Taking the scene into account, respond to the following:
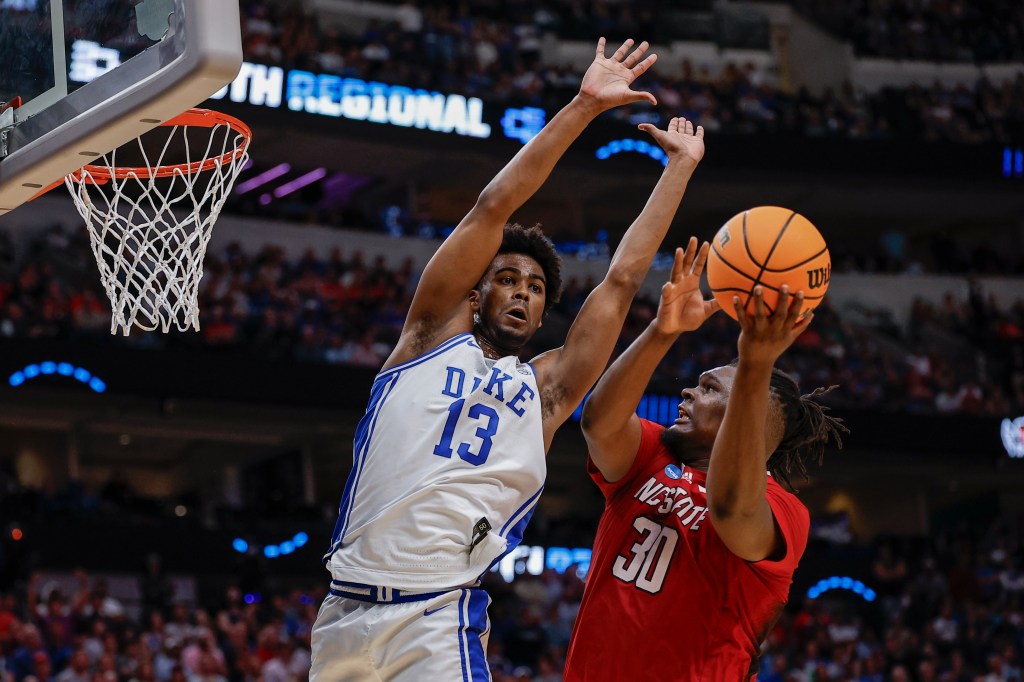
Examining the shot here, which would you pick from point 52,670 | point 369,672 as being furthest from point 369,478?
point 52,670

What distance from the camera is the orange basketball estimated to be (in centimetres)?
398

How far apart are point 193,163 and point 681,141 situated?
2263mm

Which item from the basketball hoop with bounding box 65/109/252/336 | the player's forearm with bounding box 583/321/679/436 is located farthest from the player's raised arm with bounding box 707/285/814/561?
the basketball hoop with bounding box 65/109/252/336

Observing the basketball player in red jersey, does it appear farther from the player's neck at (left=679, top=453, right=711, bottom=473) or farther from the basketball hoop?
the basketball hoop

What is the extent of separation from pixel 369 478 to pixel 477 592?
0.46m

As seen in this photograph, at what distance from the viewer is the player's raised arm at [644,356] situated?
14.0ft

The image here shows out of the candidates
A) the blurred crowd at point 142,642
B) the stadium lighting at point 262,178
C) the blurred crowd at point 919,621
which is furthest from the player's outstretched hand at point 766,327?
the stadium lighting at point 262,178

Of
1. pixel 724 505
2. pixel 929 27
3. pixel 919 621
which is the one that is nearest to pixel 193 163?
pixel 724 505

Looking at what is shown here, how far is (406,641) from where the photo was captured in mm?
3701

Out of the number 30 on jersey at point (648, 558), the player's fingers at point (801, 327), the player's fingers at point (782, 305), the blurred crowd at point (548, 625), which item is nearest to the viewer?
the player's fingers at point (782, 305)

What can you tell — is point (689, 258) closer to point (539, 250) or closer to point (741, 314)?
point (539, 250)

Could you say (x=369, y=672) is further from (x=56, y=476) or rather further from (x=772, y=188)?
(x=772, y=188)

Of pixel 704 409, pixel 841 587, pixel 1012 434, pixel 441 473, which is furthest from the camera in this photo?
pixel 1012 434

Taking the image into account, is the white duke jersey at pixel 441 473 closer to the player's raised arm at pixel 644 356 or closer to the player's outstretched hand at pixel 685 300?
the player's raised arm at pixel 644 356
